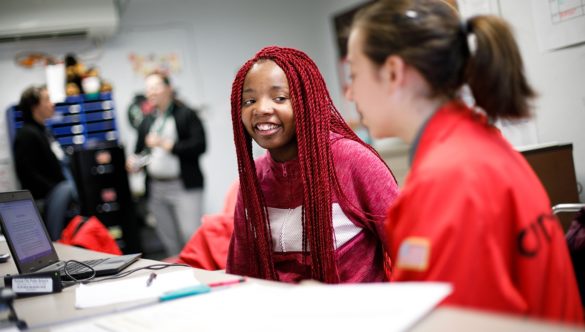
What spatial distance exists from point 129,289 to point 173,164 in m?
3.38

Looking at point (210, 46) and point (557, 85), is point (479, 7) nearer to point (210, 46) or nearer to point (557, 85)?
point (557, 85)

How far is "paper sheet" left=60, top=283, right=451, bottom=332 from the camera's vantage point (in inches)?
34.9

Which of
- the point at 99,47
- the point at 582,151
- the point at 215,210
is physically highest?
the point at 99,47

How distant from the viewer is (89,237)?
122 inches

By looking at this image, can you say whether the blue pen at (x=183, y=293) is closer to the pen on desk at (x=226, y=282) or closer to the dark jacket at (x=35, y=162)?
the pen on desk at (x=226, y=282)

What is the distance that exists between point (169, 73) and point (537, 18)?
4.55m

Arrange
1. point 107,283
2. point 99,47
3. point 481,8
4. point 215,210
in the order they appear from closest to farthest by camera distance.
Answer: point 107,283 < point 481,8 < point 99,47 < point 215,210

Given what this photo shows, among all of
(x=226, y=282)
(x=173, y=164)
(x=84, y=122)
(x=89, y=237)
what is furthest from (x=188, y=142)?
(x=226, y=282)

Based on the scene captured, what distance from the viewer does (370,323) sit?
34.4 inches

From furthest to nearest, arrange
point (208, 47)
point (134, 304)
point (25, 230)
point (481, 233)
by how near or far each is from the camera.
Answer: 1. point (208, 47)
2. point (25, 230)
3. point (134, 304)
4. point (481, 233)

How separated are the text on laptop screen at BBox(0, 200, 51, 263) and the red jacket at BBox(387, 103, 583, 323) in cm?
146

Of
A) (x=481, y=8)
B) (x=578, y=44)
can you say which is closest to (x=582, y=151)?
(x=578, y=44)

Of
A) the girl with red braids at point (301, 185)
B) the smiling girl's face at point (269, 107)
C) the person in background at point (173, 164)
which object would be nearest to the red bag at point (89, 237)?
the girl with red braids at point (301, 185)

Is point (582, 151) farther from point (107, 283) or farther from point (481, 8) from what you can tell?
point (107, 283)
